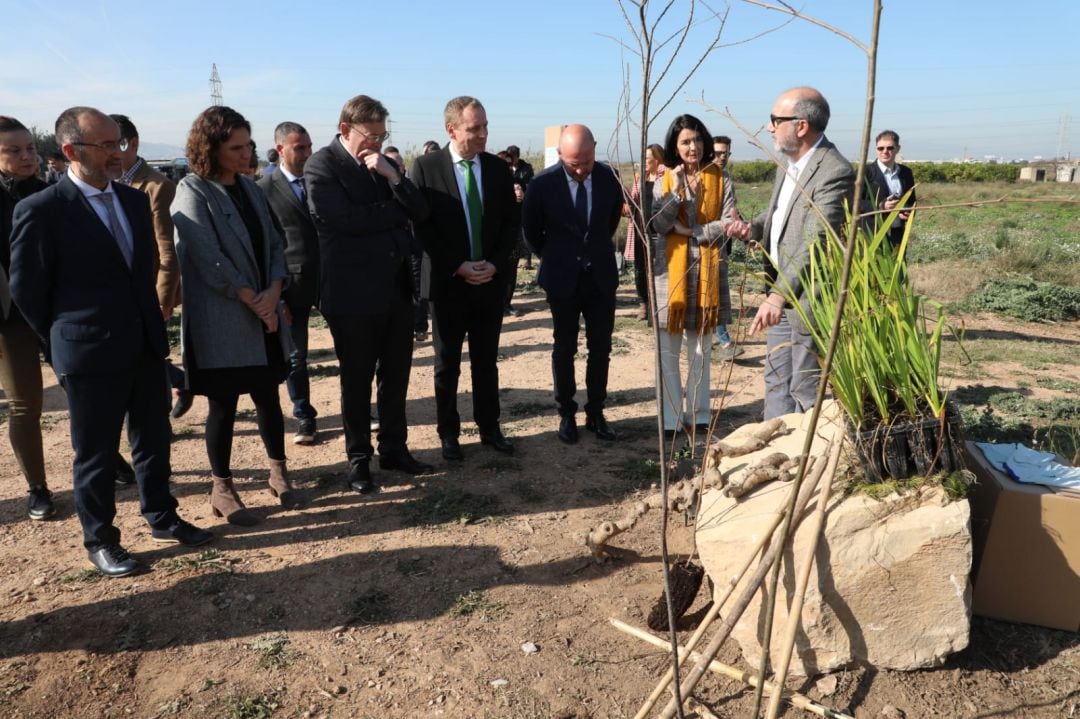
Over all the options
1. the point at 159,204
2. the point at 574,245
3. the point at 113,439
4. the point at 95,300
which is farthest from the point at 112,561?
the point at 574,245

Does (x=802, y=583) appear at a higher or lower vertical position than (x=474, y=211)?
lower

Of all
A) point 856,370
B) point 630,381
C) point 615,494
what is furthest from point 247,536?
point 630,381

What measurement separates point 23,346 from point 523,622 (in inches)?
121

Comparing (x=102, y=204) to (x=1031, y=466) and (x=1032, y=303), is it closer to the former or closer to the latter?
(x=1031, y=466)

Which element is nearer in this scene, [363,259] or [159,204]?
[363,259]

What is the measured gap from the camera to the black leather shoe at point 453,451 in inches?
196

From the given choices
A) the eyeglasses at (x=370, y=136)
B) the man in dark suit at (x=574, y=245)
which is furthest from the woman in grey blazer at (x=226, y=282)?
the man in dark suit at (x=574, y=245)

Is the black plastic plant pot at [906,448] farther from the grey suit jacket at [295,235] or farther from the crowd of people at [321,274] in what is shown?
the grey suit jacket at [295,235]

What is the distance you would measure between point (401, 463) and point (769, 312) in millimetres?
2402

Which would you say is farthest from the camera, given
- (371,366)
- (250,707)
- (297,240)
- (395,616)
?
(297,240)

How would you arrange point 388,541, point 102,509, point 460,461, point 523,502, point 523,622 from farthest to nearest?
point 460,461 → point 523,502 → point 388,541 → point 102,509 → point 523,622

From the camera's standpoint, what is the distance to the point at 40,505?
4.22 m

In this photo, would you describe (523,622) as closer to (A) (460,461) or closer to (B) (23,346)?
(A) (460,461)

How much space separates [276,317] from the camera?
4.09m
